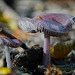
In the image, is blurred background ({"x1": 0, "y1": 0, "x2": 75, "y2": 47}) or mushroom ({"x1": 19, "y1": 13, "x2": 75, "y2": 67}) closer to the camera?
mushroom ({"x1": 19, "y1": 13, "x2": 75, "y2": 67})

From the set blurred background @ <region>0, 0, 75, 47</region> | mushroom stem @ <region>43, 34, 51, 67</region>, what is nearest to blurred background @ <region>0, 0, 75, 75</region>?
blurred background @ <region>0, 0, 75, 47</region>

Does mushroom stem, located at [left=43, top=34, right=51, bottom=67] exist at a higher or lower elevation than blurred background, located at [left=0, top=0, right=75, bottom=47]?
lower

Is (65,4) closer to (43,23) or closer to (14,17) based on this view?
(14,17)

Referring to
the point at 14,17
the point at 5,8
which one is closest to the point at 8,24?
the point at 14,17

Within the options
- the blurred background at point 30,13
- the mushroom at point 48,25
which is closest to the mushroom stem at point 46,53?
the mushroom at point 48,25

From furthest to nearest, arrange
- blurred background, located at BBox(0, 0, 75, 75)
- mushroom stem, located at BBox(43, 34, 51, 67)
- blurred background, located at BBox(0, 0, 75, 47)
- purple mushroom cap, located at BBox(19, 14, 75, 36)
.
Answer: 1. blurred background, located at BBox(0, 0, 75, 47)
2. blurred background, located at BBox(0, 0, 75, 75)
3. mushroom stem, located at BBox(43, 34, 51, 67)
4. purple mushroom cap, located at BBox(19, 14, 75, 36)

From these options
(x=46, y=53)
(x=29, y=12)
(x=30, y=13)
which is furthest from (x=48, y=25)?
(x=29, y=12)

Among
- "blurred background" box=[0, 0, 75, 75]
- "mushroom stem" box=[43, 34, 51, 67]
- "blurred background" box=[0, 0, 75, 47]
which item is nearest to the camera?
"mushroom stem" box=[43, 34, 51, 67]

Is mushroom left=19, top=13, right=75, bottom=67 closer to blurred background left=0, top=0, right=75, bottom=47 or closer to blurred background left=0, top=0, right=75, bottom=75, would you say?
blurred background left=0, top=0, right=75, bottom=75
